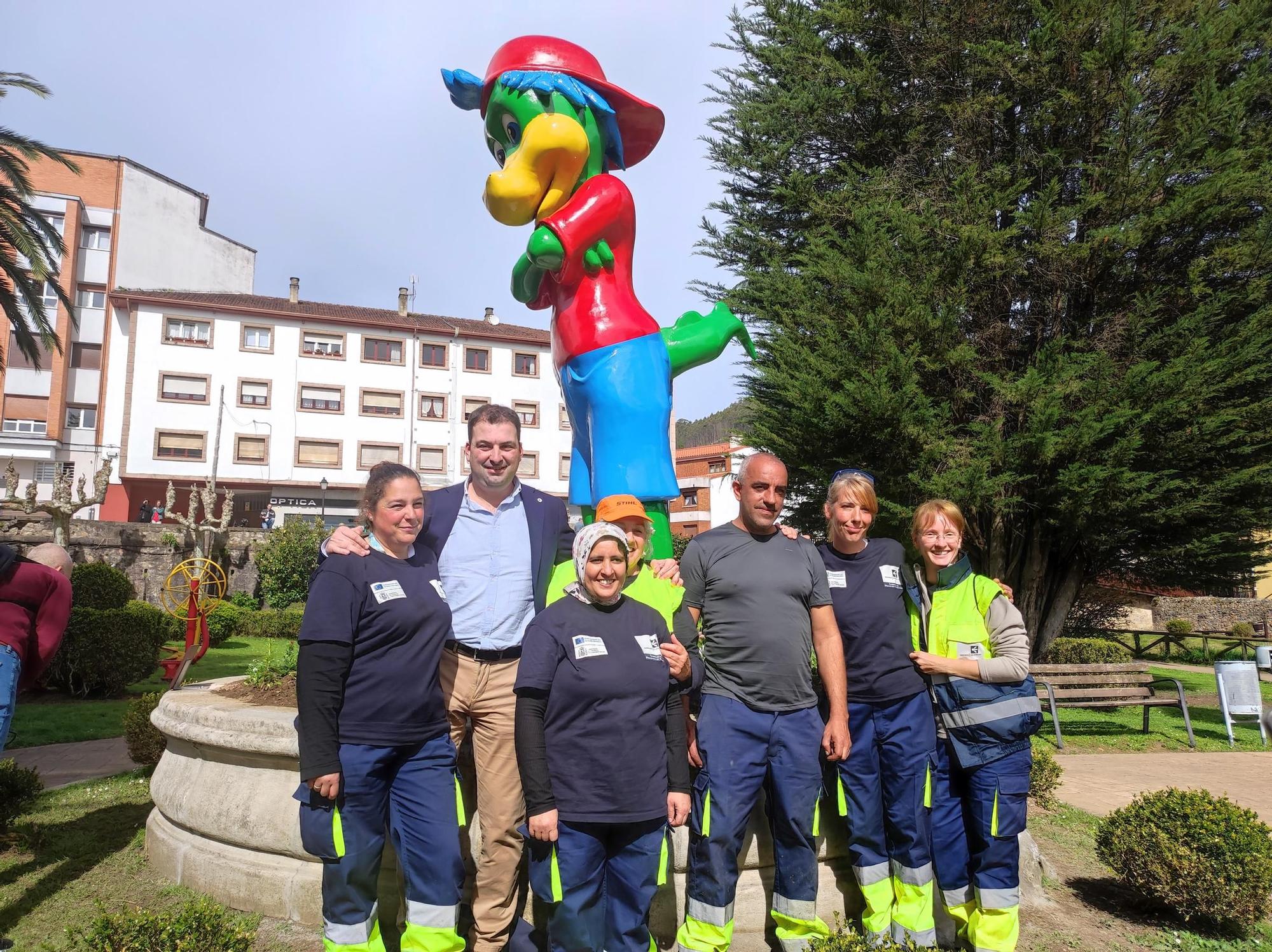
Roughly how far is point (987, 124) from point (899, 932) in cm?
1230

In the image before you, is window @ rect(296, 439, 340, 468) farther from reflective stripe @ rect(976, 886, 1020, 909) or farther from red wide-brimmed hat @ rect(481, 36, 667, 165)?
reflective stripe @ rect(976, 886, 1020, 909)

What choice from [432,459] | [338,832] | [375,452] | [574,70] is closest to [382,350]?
[375,452]

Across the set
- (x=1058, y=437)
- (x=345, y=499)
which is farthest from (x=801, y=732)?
(x=345, y=499)

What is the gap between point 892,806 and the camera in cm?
371

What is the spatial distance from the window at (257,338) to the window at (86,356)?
764 centimetres

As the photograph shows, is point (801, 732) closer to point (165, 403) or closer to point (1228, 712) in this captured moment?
point (1228, 712)

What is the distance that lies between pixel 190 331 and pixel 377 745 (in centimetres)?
3977

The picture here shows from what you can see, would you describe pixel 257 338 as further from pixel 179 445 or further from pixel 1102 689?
pixel 1102 689

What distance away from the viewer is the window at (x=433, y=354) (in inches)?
1586

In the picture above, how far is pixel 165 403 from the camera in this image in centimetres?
3656

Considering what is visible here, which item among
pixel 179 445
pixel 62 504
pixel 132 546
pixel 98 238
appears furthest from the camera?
pixel 98 238

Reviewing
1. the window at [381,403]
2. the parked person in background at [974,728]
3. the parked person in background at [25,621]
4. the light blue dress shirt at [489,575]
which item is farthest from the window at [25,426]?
the parked person in background at [974,728]

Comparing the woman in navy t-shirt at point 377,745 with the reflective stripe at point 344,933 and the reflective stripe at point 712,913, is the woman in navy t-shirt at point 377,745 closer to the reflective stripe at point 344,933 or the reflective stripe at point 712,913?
the reflective stripe at point 344,933

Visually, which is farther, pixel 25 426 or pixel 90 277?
pixel 90 277
